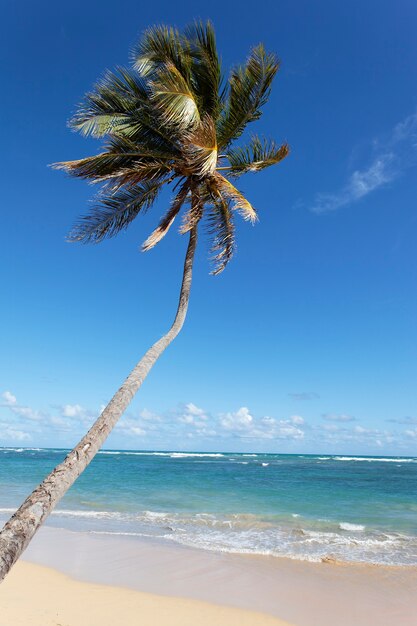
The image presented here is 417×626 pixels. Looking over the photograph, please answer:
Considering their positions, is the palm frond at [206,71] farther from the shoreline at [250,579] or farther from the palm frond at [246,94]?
the shoreline at [250,579]

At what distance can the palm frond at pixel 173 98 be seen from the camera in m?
6.77

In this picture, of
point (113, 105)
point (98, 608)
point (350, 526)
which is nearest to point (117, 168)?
point (113, 105)

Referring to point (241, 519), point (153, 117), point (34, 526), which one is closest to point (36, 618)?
point (34, 526)

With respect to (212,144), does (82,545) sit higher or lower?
lower

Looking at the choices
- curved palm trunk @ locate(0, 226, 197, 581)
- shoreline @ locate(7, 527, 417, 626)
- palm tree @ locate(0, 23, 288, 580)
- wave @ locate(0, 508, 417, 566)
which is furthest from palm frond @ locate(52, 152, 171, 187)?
wave @ locate(0, 508, 417, 566)

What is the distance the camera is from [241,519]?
16.7m

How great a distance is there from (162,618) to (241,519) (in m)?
10.3

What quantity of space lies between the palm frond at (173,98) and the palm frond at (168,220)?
4.50ft

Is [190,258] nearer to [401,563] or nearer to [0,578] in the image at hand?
[0,578]

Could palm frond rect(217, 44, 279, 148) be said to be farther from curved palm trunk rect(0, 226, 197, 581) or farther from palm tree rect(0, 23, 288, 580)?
curved palm trunk rect(0, 226, 197, 581)

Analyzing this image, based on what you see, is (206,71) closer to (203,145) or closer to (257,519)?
(203,145)

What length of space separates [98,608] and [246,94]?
9.43 meters

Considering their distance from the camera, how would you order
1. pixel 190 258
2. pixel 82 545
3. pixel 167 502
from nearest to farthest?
1. pixel 190 258
2. pixel 82 545
3. pixel 167 502

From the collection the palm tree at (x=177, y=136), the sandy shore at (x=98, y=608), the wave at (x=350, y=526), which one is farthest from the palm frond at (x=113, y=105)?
the wave at (x=350, y=526)
